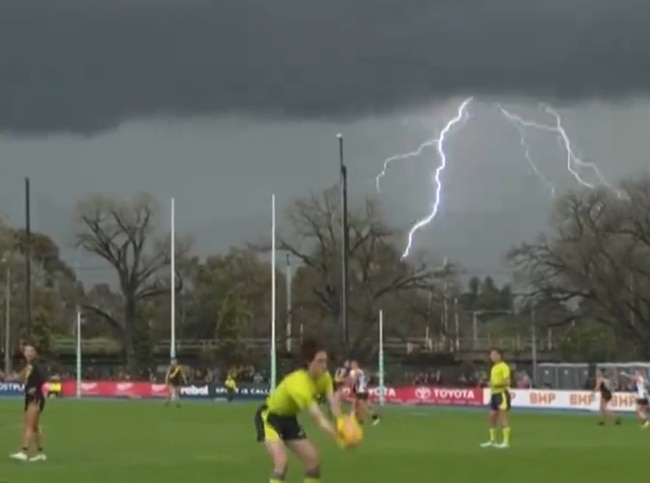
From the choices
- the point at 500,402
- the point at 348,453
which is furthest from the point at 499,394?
the point at 348,453

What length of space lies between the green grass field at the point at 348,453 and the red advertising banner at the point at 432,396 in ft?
69.4

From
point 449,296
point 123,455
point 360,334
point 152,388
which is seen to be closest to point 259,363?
point 360,334

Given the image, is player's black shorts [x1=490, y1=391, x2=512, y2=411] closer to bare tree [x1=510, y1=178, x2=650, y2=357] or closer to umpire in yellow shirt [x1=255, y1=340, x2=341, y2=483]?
umpire in yellow shirt [x1=255, y1=340, x2=341, y2=483]

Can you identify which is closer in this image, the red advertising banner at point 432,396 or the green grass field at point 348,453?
the green grass field at point 348,453

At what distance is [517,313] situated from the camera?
3885 inches

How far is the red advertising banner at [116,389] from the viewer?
8069cm

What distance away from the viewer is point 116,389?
273 feet

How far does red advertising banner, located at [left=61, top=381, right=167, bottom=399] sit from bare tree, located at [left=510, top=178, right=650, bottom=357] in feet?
87.4

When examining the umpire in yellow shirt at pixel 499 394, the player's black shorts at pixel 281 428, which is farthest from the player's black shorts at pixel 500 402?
the player's black shorts at pixel 281 428

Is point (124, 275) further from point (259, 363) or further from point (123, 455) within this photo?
point (123, 455)

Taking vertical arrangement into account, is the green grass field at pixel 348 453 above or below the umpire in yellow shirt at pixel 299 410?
below

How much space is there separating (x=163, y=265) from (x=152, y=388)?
33.8 meters

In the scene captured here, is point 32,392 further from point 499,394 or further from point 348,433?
point 348,433

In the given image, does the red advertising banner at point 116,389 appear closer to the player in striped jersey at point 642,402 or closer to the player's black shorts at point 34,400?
the player in striped jersey at point 642,402
